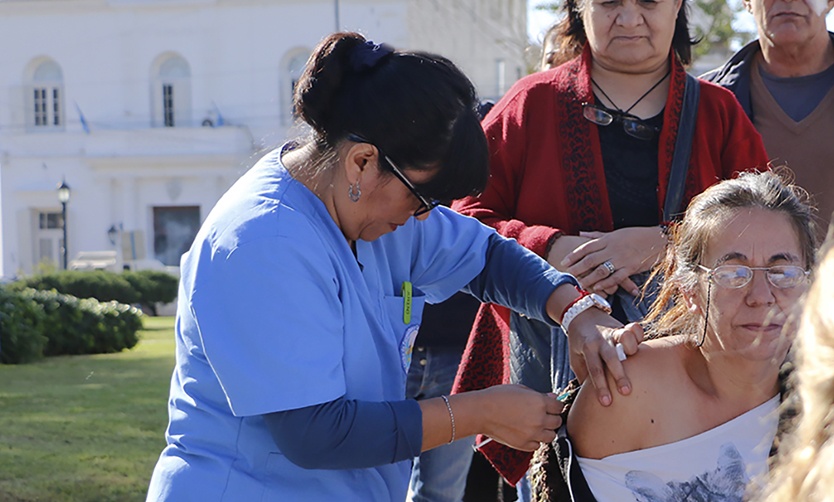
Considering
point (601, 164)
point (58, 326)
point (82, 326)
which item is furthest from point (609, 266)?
point (82, 326)

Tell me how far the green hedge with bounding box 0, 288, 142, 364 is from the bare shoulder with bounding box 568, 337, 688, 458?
34.2 ft

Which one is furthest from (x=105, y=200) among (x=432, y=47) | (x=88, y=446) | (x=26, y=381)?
(x=88, y=446)

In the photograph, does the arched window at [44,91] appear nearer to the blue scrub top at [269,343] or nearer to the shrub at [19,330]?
the shrub at [19,330]

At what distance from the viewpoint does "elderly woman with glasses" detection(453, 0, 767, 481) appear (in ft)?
10.5

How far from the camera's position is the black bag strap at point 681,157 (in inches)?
128

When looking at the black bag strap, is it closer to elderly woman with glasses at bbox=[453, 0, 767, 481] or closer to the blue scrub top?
elderly woman with glasses at bbox=[453, 0, 767, 481]

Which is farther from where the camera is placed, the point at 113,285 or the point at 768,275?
the point at 113,285

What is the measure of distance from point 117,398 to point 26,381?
5.25 feet

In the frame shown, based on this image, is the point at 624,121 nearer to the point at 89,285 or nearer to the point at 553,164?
the point at 553,164

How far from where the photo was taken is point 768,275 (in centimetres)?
264

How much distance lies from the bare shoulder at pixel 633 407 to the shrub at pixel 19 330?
34.1ft

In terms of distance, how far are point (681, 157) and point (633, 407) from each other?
0.84 meters

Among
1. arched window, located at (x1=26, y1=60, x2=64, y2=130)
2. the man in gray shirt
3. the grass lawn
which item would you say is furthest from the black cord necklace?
arched window, located at (x1=26, y1=60, x2=64, y2=130)

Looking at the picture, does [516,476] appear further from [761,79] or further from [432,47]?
[432,47]
